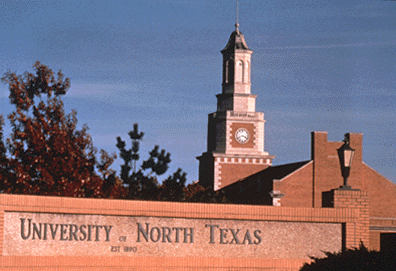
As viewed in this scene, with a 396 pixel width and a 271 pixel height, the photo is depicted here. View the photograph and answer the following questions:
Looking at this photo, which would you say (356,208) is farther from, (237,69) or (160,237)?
(237,69)

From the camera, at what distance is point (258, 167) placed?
5962 cm

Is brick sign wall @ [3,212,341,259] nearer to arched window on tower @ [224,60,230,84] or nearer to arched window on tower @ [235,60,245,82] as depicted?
arched window on tower @ [235,60,245,82]

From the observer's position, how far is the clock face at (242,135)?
197 ft

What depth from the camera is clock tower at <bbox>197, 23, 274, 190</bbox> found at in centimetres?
5884

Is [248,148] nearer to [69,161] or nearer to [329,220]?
[69,161]

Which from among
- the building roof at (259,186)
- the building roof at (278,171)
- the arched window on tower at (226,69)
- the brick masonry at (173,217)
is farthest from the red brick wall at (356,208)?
the arched window on tower at (226,69)

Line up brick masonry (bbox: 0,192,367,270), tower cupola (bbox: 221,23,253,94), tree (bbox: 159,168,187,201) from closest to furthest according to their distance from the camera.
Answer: brick masonry (bbox: 0,192,367,270), tree (bbox: 159,168,187,201), tower cupola (bbox: 221,23,253,94)

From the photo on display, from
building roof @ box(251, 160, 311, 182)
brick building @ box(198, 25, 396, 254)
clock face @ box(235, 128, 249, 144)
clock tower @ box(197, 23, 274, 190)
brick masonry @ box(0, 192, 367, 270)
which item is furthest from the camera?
clock face @ box(235, 128, 249, 144)

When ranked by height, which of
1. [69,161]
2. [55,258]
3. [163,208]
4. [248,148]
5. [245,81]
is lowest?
[55,258]

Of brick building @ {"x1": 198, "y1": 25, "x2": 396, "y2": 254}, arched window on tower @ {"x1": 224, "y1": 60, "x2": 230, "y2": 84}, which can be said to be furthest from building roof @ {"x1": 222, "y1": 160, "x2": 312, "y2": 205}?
arched window on tower @ {"x1": 224, "y1": 60, "x2": 230, "y2": 84}

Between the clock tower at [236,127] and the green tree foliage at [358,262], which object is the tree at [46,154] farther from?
the clock tower at [236,127]

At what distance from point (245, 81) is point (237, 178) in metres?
8.76

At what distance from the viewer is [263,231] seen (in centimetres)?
1758

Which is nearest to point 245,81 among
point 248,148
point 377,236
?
point 248,148
